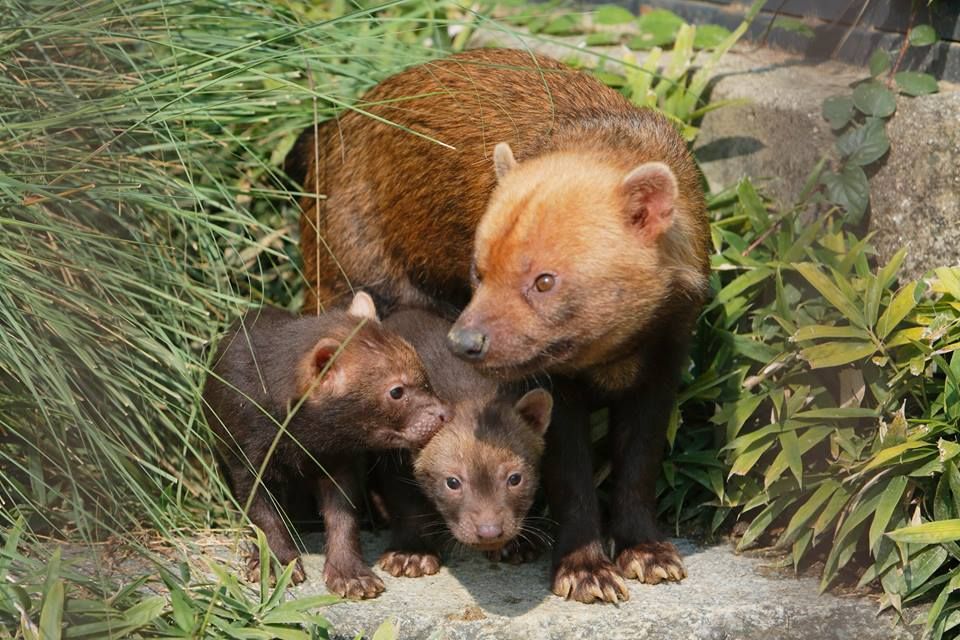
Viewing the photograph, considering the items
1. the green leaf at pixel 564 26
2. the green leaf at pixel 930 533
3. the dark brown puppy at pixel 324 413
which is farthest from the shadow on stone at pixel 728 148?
the green leaf at pixel 930 533

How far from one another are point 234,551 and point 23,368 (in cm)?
120

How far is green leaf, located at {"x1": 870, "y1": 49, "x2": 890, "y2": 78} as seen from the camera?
21.2 ft

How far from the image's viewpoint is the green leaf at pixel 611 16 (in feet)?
28.0

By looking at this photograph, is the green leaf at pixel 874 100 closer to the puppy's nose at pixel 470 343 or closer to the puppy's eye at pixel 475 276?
the puppy's eye at pixel 475 276

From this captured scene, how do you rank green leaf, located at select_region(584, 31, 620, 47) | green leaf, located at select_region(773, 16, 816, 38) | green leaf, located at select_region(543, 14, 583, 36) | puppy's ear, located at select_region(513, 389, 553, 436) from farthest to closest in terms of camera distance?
1. green leaf, located at select_region(543, 14, 583, 36)
2. green leaf, located at select_region(584, 31, 620, 47)
3. green leaf, located at select_region(773, 16, 816, 38)
4. puppy's ear, located at select_region(513, 389, 553, 436)

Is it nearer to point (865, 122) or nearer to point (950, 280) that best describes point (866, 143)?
point (865, 122)

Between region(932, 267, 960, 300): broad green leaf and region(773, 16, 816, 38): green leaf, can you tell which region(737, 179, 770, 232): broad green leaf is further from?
region(932, 267, 960, 300): broad green leaf

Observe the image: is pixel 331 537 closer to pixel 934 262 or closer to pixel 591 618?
pixel 591 618

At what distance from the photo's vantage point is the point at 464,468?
556 cm

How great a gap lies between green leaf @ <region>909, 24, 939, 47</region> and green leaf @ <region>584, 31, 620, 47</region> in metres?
2.42

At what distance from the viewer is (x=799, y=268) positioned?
238 inches

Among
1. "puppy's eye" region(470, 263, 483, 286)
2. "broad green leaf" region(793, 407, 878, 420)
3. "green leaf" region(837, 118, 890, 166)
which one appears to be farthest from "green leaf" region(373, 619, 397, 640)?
"green leaf" region(837, 118, 890, 166)

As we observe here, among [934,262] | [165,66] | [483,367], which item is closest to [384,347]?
[483,367]

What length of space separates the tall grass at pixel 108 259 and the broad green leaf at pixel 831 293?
7.36 ft
